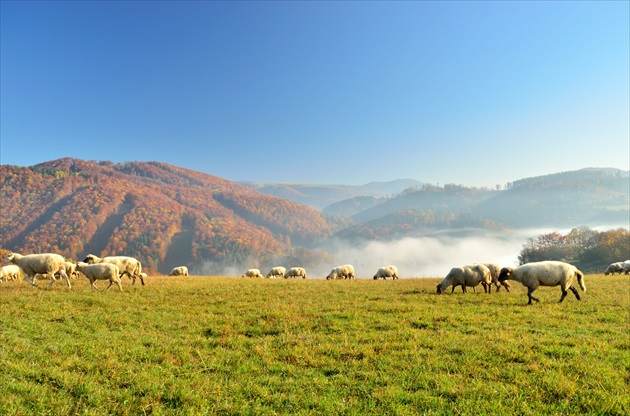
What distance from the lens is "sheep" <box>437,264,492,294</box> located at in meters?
20.1

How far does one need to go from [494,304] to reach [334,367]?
1174cm

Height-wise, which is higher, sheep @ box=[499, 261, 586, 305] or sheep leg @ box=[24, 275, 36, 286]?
sheep @ box=[499, 261, 586, 305]

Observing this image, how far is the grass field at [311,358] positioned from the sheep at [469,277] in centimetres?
448

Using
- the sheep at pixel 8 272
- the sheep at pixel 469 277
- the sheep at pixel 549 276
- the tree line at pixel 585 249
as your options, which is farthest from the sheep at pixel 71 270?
the tree line at pixel 585 249

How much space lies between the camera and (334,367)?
823 cm

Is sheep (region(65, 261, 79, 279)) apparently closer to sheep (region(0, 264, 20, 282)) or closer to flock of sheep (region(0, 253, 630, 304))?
flock of sheep (region(0, 253, 630, 304))

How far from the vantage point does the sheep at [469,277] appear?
792 inches

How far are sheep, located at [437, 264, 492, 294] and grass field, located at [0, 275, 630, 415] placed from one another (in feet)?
14.7

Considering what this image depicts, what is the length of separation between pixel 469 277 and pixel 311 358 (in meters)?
15.2

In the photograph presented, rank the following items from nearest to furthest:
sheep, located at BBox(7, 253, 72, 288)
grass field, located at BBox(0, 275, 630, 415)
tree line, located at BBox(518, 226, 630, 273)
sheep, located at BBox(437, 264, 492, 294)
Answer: grass field, located at BBox(0, 275, 630, 415)
sheep, located at BBox(7, 253, 72, 288)
sheep, located at BBox(437, 264, 492, 294)
tree line, located at BBox(518, 226, 630, 273)

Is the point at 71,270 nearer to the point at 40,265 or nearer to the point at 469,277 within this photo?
the point at 40,265

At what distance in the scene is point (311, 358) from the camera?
8.74m

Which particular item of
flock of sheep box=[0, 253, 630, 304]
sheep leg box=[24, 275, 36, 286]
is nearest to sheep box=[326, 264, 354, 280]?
flock of sheep box=[0, 253, 630, 304]

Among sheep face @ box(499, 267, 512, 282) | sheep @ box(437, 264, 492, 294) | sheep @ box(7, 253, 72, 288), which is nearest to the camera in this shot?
sheep face @ box(499, 267, 512, 282)
